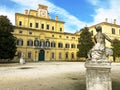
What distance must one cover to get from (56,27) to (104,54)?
39779mm

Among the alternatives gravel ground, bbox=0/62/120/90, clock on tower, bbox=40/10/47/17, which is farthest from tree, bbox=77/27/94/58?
gravel ground, bbox=0/62/120/90

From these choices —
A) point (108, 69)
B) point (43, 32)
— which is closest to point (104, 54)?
point (108, 69)

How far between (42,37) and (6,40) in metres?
13.5

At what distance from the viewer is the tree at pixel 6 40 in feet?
90.7

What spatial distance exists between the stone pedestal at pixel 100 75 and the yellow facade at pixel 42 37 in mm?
34068

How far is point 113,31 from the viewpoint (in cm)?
4894

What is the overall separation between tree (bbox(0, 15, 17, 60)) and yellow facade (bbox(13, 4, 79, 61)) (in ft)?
22.5

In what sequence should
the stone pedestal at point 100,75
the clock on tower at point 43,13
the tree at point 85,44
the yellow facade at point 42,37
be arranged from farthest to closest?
the clock on tower at point 43,13
the tree at point 85,44
the yellow facade at point 42,37
the stone pedestal at point 100,75

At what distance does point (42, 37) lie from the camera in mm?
40312

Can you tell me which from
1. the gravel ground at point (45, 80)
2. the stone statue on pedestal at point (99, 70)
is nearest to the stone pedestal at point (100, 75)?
the stone statue on pedestal at point (99, 70)

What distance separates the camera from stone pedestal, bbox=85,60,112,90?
3986mm

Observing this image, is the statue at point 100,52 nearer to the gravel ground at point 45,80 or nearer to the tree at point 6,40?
the gravel ground at point 45,80

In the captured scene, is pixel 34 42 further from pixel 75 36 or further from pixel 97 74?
pixel 97 74

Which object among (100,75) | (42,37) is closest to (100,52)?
(100,75)
